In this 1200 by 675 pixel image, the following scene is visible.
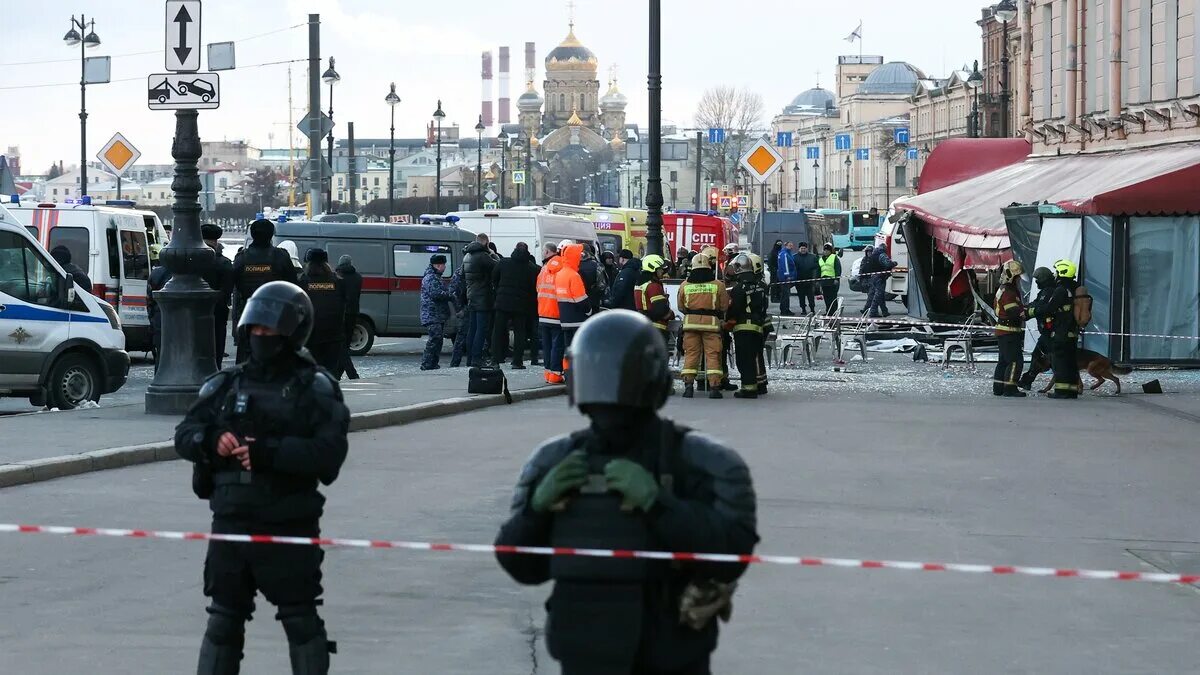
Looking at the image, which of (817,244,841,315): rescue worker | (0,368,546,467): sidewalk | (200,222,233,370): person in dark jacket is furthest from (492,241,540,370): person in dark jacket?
(817,244,841,315): rescue worker

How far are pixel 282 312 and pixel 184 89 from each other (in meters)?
10.0

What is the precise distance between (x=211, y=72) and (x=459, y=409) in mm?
4261

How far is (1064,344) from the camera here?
67.2 feet

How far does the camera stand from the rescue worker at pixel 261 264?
1656cm

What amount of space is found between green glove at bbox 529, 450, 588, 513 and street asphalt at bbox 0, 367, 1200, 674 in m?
3.07

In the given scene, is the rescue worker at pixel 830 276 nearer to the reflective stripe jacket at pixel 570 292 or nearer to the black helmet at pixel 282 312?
the reflective stripe jacket at pixel 570 292

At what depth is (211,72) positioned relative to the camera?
Answer: 1523 centimetres

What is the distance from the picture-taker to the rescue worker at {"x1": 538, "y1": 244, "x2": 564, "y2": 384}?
21327mm

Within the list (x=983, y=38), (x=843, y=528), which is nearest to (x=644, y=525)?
(x=843, y=528)

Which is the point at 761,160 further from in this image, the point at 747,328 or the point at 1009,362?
the point at 747,328

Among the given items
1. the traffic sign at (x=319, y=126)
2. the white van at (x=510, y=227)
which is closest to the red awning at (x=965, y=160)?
the white van at (x=510, y=227)

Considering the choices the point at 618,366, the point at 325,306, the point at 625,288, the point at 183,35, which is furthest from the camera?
the point at 625,288

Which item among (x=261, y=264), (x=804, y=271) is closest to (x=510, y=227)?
(x=804, y=271)

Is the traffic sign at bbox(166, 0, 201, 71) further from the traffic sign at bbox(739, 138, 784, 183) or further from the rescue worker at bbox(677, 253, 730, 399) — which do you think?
the traffic sign at bbox(739, 138, 784, 183)
